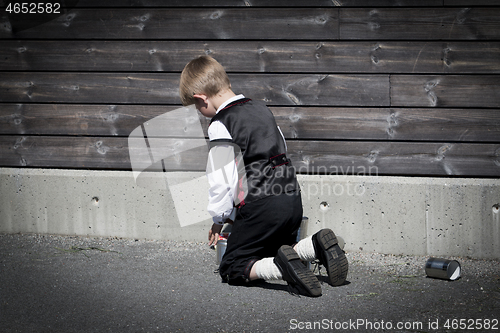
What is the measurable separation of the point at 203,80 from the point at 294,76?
49.0 inches

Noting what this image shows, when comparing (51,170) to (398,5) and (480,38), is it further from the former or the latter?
(480,38)

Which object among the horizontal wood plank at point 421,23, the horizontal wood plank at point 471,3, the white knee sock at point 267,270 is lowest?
the white knee sock at point 267,270

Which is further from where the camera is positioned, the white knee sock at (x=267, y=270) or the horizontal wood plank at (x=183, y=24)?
the horizontal wood plank at (x=183, y=24)

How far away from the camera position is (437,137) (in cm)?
390

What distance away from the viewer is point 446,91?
3.86 metres

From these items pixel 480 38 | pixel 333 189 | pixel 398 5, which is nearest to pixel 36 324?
pixel 333 189

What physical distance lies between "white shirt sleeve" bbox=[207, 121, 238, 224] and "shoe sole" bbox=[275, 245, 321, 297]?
18.6 inches

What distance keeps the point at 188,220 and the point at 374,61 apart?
223 centimetres

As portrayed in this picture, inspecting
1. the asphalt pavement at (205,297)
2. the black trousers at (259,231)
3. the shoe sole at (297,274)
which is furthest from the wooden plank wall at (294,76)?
the shoe sole at (297,274)

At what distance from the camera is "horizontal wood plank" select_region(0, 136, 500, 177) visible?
3.88 metres

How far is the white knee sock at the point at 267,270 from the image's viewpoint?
2732 millimetres

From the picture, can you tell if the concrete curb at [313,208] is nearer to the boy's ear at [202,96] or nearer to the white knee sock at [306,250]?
the white knee sock at [306,250]

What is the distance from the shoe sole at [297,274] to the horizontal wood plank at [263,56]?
6.37 feet

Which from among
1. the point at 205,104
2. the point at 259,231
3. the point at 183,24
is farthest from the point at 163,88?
the point at 259,231
